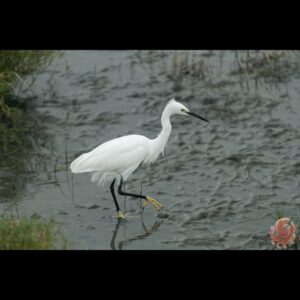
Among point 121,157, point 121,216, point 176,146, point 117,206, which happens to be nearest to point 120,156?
point 121,157

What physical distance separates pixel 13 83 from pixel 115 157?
11.8 ft

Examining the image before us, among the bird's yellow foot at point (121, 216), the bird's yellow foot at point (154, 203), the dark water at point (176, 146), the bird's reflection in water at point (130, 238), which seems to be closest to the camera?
the bird's reflection in water at point (130, 238)

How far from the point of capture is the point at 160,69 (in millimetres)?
14867

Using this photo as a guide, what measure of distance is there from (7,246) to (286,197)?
4276 mm

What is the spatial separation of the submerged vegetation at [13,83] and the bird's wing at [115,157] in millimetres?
2165

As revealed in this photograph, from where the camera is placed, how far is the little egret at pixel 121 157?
10422 mm

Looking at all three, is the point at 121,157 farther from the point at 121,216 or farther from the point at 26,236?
the point at 26,236

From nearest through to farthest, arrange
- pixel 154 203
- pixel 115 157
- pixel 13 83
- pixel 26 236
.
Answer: pixel 26 236 < pixel 115 157 < pixel 154 203 < pixel 13 83

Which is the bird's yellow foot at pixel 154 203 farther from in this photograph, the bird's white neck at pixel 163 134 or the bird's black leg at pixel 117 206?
the bird's white neck at pixel 163 134

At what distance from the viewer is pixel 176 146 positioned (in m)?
12.5

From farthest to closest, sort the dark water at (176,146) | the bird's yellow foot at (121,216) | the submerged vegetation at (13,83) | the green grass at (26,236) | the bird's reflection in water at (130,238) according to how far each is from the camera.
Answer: the submerged vegetation at (13,83)
the bird's yellow foot at (121,216)
the dark water at (176,146)
the bird's reflection in water at (130,238)
the green grass at (26,236)

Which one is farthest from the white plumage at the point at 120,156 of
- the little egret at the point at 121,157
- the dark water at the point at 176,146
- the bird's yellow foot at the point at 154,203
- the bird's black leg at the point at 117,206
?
the dark water at the point at 176,146

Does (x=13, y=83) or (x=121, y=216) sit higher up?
(x=13, y=83)

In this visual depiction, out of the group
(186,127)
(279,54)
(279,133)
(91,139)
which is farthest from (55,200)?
Answer: (279,54)
